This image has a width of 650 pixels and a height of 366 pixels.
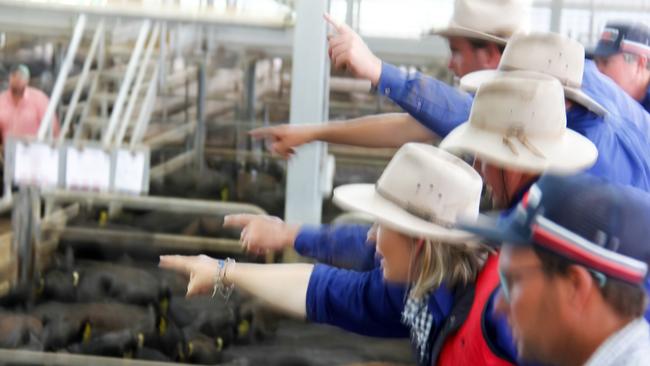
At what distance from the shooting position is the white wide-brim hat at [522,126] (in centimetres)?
246

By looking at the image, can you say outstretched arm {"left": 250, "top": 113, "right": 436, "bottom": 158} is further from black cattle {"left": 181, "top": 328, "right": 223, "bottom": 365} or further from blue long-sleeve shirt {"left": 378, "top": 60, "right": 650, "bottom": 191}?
black cattle {"left": 181, "top": 328, "right": 223, "bottom": 365}

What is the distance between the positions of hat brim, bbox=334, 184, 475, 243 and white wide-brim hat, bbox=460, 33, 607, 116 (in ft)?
2.29

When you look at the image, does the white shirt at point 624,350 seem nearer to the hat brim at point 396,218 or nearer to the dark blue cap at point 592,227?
the dark blue cap at point 592,227

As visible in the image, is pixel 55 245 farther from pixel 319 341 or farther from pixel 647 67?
pixel 647 67

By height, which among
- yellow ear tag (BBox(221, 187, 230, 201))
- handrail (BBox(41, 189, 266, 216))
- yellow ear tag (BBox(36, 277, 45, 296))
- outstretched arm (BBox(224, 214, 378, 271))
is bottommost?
yellow ear tag (BBox(36, 277, 45, 296))

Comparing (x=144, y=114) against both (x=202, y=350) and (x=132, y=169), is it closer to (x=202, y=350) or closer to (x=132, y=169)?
(x=132, y=169)

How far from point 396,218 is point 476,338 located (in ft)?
0.92

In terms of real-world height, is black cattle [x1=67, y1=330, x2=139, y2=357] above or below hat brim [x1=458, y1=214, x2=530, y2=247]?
below

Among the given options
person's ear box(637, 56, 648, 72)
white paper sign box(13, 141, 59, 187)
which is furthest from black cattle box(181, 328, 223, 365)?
person's ear box(637, 56, 648, 72)

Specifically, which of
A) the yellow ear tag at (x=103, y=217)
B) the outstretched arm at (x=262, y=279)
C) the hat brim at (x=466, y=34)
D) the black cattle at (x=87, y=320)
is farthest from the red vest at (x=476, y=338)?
the yellow ear tag at (x=103, y=217)

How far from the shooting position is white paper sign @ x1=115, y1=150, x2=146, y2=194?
205 inches

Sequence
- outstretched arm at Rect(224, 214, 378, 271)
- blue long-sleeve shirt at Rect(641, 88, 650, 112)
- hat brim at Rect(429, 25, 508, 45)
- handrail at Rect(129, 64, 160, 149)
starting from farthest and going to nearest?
handrail at Rect(129, 64, 160, 149) → blue long-sleeve shirt at Rect(641, 88, 650, 112) → hat brim at Rect(429, 25, 508, 45) → outstretched arm at Rect(224, 214, 378, 271)

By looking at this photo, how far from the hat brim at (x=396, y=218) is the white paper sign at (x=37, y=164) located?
3.25 meters

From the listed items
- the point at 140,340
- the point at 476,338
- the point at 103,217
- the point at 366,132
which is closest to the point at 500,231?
the point at 476,338
